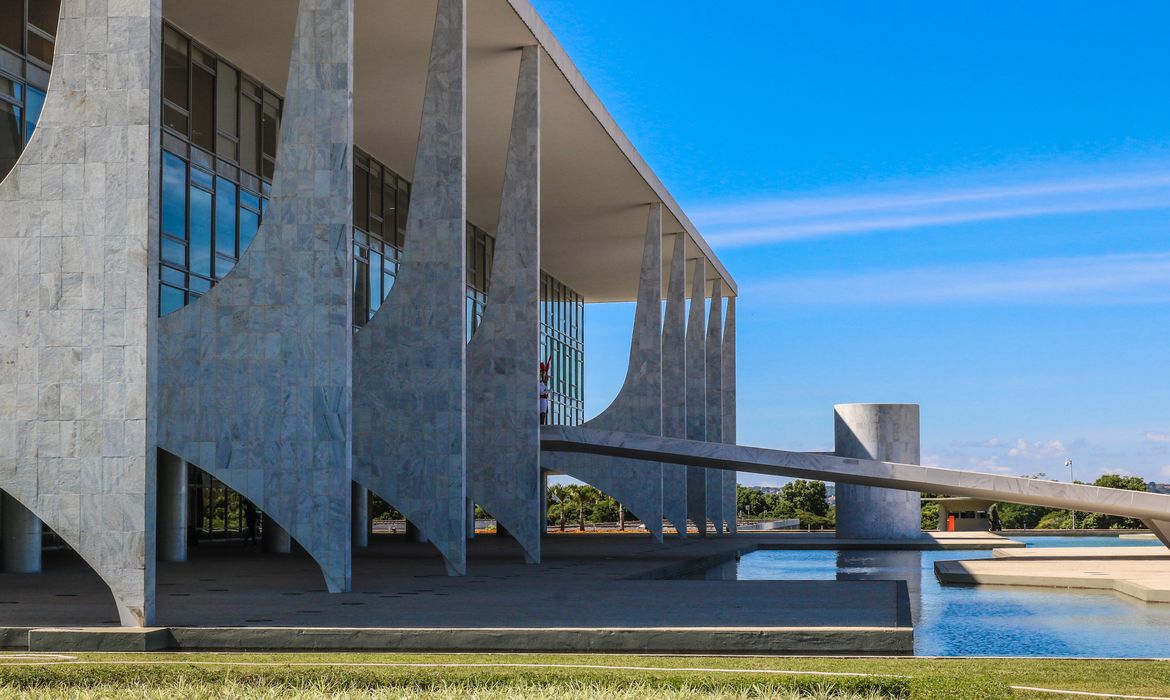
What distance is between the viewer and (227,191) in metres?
24.0

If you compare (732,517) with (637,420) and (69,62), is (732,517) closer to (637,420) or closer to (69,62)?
(637,420)

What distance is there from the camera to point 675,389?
37.0 meters

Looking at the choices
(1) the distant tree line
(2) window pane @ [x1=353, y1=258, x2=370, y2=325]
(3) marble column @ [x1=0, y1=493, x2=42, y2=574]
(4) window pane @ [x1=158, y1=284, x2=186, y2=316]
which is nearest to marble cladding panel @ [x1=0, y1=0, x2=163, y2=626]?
(3) marble column @ [x1=0, y1=493, x2=42, y2=574]

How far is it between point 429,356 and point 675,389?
18.6 metres

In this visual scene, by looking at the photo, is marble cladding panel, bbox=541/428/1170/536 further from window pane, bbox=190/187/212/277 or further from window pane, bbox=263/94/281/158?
window pane, bbox=263/94/281/158

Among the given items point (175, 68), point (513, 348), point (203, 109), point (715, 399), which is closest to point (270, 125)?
point (203, 109)

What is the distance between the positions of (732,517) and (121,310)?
3382 cm

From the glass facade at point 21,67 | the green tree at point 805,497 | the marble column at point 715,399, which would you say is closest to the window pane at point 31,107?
the glass facade at point 21,67

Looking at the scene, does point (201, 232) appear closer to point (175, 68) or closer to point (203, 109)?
point (203, 109)

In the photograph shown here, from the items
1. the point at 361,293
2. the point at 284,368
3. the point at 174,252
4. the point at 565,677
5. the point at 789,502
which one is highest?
the point at 361,293

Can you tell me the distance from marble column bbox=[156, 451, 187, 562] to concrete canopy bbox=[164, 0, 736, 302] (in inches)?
306

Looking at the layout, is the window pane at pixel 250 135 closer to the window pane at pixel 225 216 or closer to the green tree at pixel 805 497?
the window pane at pixel 225 216

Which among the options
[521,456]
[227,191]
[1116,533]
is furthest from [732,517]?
[227,191]

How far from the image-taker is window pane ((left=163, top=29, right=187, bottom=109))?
2205 centimetres
